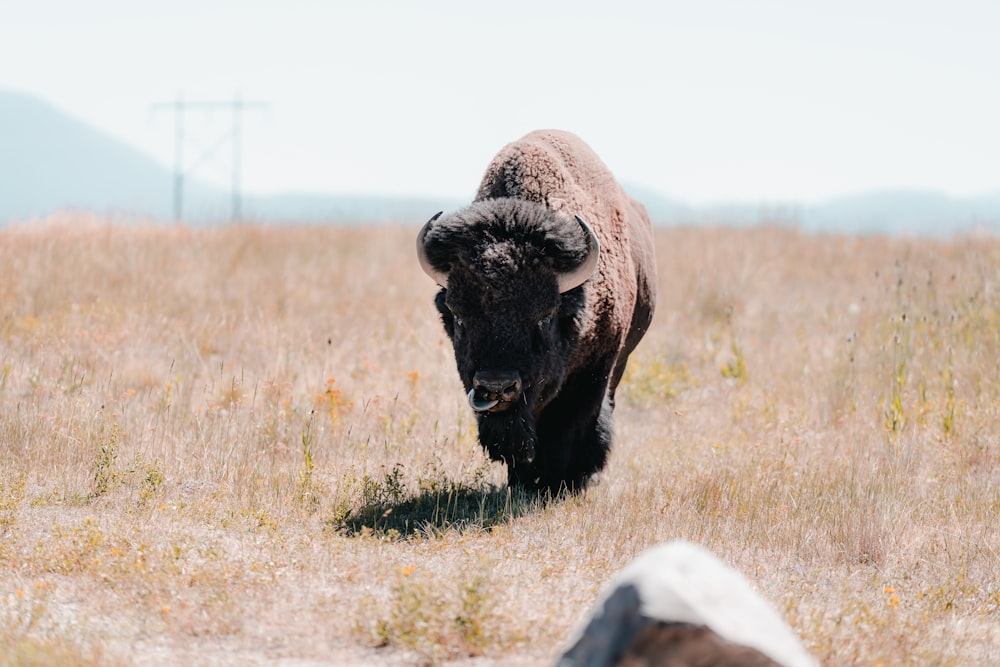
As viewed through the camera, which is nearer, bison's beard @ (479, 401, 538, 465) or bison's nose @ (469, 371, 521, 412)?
bison's nose @ (469, 371, 521, 412)

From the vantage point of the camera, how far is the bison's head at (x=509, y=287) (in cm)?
552

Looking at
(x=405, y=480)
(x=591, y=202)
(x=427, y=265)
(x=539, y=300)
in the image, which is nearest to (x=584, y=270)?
(x=539, y=300)

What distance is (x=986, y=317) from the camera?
402 inches

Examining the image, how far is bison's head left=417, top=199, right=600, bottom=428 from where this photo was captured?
18.1 ft

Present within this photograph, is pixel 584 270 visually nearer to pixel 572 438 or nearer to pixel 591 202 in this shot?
pixel 591 202

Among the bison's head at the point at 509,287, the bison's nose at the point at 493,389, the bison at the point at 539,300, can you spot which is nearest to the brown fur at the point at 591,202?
the bison at the point at 539,300

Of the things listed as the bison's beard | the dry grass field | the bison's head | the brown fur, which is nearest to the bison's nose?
the bison's head

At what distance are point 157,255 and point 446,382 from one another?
610 centimetres

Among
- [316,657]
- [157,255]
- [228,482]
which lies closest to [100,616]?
[316,657]

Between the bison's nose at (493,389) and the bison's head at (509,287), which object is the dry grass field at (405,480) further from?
the bison's head at (509,287)

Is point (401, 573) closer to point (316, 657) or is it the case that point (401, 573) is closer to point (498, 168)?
point (316, 657)

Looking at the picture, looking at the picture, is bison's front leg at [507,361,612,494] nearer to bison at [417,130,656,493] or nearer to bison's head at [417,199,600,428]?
bison at [417,130,656,493]

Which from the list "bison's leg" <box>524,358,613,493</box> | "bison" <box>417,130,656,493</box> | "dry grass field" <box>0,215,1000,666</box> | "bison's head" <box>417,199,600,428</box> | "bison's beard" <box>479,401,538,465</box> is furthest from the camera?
"bison's leg" <box>524,358,613,493</box>

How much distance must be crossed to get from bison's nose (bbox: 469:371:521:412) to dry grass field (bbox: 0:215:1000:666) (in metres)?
0.74
